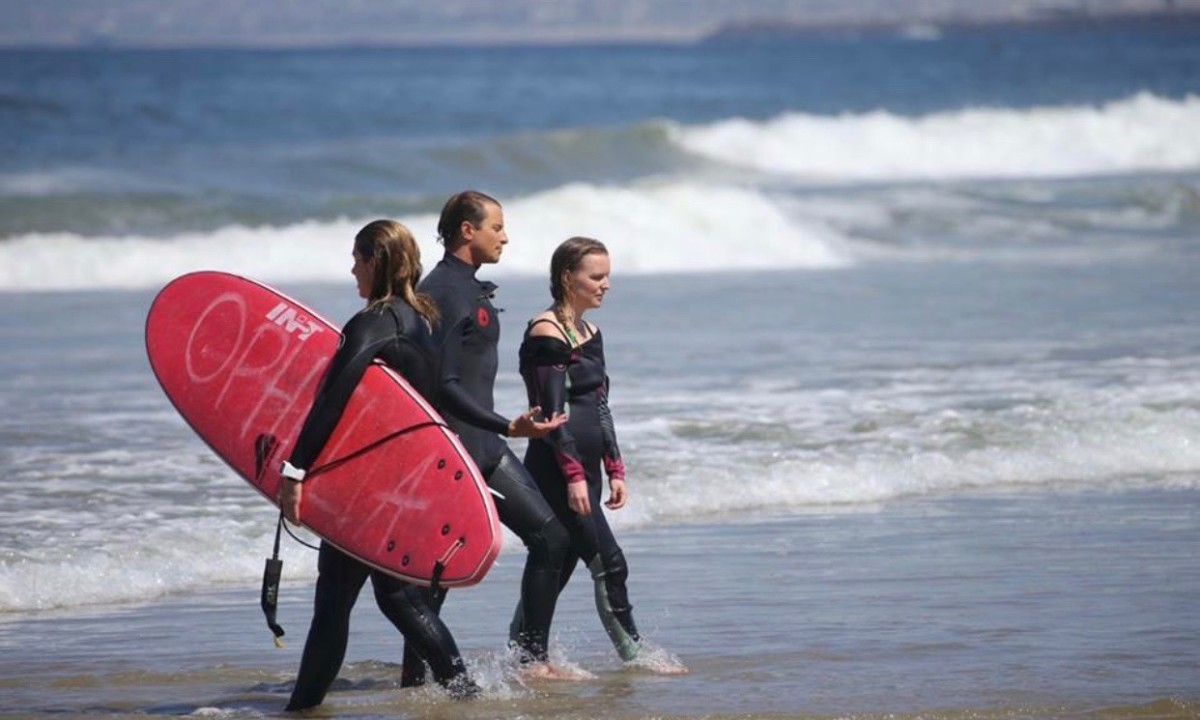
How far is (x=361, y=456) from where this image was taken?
16.5 ft

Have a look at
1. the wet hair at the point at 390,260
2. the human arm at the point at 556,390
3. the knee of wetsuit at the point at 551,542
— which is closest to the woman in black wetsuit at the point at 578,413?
the human arm at the point at 556,390

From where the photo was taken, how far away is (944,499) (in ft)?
28.3

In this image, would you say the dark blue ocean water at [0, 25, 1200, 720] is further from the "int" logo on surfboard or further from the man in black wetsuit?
the "int" logo on surfboard

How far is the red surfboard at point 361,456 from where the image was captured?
4.99 metres

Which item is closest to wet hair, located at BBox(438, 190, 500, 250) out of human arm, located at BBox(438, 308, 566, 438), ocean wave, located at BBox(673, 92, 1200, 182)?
human arm, located at BBox(438, 308, 566, 438)

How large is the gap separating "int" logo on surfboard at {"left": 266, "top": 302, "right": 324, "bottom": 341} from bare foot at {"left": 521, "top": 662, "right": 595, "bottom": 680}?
4.13 ft

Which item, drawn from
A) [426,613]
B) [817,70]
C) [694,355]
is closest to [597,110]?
[817,70]

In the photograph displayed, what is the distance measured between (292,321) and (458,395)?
1.66ft

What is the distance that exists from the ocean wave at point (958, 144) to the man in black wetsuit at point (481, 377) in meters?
30.9

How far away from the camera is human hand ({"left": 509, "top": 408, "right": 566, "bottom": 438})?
505 centimetres

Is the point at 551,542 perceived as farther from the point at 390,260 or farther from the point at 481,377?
the point at 390,260

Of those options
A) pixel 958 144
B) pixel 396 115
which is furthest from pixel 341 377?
pixel 396 115

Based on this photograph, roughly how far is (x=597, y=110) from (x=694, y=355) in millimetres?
44140

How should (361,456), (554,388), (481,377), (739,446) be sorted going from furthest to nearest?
(739,446)
(554,388)
(481,377)
(361,456)
